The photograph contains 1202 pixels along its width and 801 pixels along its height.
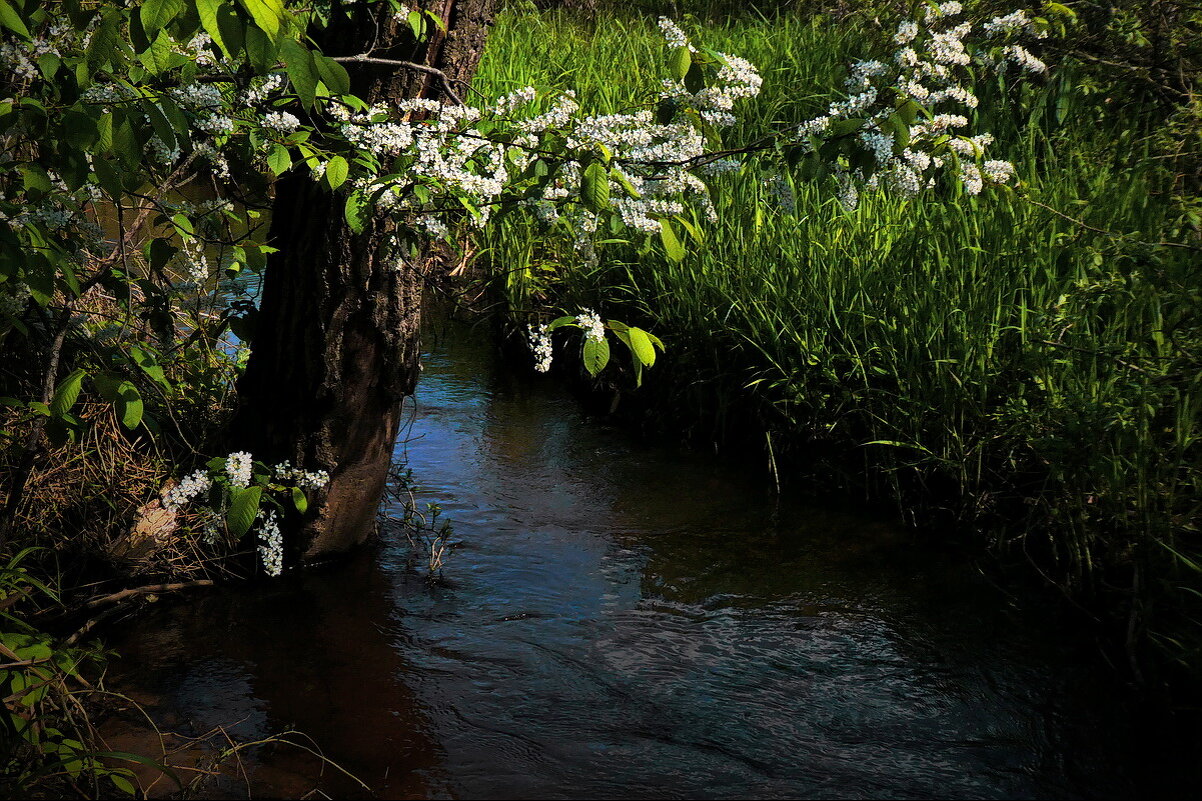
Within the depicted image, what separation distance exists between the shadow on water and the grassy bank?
32 cm

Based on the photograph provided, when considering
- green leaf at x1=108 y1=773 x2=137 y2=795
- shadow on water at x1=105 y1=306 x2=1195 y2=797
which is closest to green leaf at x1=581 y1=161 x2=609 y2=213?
shadow on water at x1=105 y1=306 x2=1195 y2=797

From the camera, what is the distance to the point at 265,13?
1.75 meters

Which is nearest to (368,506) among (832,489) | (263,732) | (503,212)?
(263,732)

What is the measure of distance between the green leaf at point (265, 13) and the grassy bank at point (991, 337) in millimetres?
1804

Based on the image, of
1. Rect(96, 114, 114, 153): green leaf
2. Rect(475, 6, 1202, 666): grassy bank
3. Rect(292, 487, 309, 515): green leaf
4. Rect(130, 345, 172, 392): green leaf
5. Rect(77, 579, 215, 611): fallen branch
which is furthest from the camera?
Rect(475, 6, 1202, 666): grassy bank

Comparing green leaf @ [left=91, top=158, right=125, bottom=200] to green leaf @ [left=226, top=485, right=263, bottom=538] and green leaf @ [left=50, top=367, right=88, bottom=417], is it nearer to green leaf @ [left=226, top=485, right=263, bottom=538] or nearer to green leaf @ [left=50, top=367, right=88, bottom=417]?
green leaf @ [left=50, top=367, right=88, bottom=417]

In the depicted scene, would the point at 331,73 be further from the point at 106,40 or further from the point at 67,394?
the point at 67,394

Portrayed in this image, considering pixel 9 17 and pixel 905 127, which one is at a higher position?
pixel 905 127

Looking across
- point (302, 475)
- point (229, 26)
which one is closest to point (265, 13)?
point (229, 26)

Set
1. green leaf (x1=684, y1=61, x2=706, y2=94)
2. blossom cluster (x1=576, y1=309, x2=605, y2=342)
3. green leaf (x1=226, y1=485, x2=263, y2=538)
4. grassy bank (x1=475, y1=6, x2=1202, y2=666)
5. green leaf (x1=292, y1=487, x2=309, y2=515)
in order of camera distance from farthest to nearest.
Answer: grassy bank (x1=475, y1=6, x2=1202, y2=666) → green leaf (x1=292, y1=487, x2=309, y2=515) → green leaf (x1=226, y1=485, x2=263, y2=538) → green leaf (x1=684, y1=61, x2=706, y2=94) → blossom cluster (x1=576, y1=309, x2=605, y2=342)

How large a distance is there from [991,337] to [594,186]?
87.1 inches

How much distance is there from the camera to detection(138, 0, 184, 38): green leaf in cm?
176

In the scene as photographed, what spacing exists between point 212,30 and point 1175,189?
4.44 metres

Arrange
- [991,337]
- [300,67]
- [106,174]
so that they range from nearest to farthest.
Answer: [300,67] < [106,174] < [991,337]
